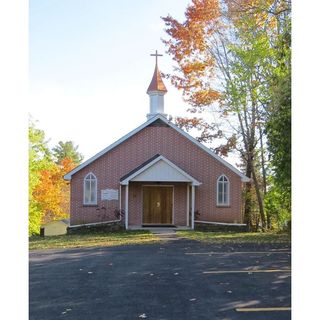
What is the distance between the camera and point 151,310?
4.93 meters

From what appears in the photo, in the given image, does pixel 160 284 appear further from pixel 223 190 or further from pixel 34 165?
pixel 34 165

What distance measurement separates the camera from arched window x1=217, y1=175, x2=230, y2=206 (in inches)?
672

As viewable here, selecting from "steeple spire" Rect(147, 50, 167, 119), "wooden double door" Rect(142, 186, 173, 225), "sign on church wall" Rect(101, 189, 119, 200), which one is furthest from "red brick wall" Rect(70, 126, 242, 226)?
"steeple spire" Rect(147, 50, 167, 119)

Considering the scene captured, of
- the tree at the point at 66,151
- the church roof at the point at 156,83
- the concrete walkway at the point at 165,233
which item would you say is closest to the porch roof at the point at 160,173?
the concrete walkway at the point at 165,233

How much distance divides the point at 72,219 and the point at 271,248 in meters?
8.78

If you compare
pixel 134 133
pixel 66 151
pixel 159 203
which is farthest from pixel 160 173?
pixel 66 151

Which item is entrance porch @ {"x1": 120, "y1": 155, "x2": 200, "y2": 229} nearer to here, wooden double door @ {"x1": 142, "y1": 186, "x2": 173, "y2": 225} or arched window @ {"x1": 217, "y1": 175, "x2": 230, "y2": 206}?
wooden double door @ {"x1": 142, "y1": 186, "x2": 173, "y2": 225}

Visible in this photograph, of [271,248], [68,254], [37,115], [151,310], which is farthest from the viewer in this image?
[37,115]

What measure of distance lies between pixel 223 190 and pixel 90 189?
5319 millimetres

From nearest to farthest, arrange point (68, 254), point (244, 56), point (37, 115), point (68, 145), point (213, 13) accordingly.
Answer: point (68, 254)
point (244, 56)
point (213, 13)
point (37, 115)
point (68, 145)

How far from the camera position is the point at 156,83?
59.8 feet
